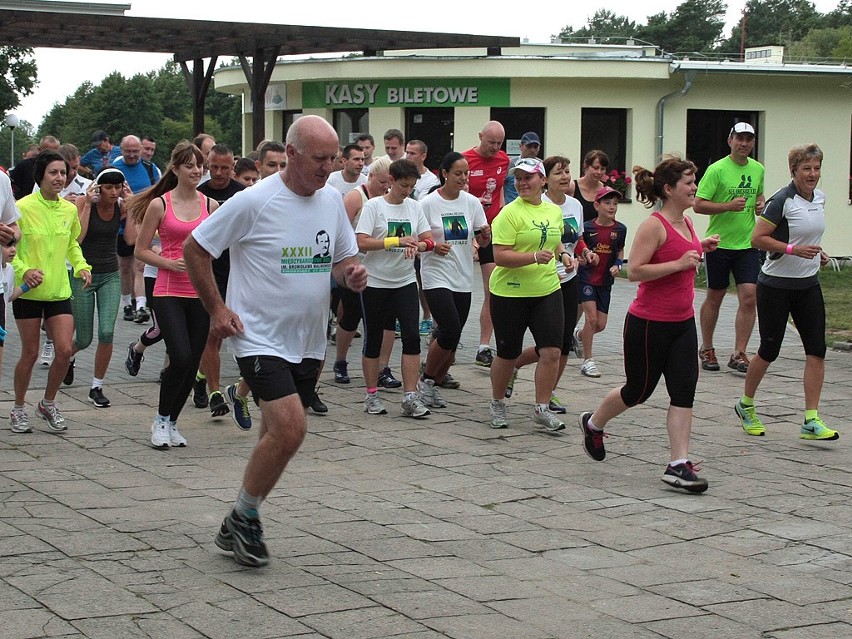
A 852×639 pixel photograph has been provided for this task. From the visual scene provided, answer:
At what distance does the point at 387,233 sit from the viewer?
9953mm

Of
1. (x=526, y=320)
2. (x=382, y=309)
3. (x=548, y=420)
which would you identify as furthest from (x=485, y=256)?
(x=548, y=420)

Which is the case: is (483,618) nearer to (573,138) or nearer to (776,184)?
(573,138)

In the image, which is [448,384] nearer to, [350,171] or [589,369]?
[589,369]

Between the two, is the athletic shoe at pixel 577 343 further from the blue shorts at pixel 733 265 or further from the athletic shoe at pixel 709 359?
the blue shorts at pixel 733 265

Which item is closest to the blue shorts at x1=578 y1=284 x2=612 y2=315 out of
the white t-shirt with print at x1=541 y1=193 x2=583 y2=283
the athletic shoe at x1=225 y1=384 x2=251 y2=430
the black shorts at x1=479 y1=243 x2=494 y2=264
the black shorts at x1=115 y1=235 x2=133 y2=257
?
the white t-shirt with print at x1=541 y1=193 x2=583 y2=283

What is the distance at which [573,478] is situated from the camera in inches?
309

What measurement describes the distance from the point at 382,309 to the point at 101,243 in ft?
8.30

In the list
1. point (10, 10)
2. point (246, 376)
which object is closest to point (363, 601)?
point (246, 376)

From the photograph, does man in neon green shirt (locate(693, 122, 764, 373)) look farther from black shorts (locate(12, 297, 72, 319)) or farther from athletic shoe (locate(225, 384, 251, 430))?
black shorts (locate(12, 297, 72, 319))

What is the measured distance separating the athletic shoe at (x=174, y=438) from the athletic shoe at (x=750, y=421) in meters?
3.91

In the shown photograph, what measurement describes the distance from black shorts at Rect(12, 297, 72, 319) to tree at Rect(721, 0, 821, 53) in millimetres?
94549

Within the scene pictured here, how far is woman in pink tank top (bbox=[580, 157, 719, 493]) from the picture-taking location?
7.63 metres

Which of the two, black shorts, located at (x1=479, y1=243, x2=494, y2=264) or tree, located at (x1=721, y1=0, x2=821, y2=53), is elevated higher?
tree, located at (x1=721, y1=0, x2=821, y2=53)

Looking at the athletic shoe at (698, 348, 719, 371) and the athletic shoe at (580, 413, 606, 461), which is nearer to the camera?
the athletic shoe at (580, 413, 606, 461)
